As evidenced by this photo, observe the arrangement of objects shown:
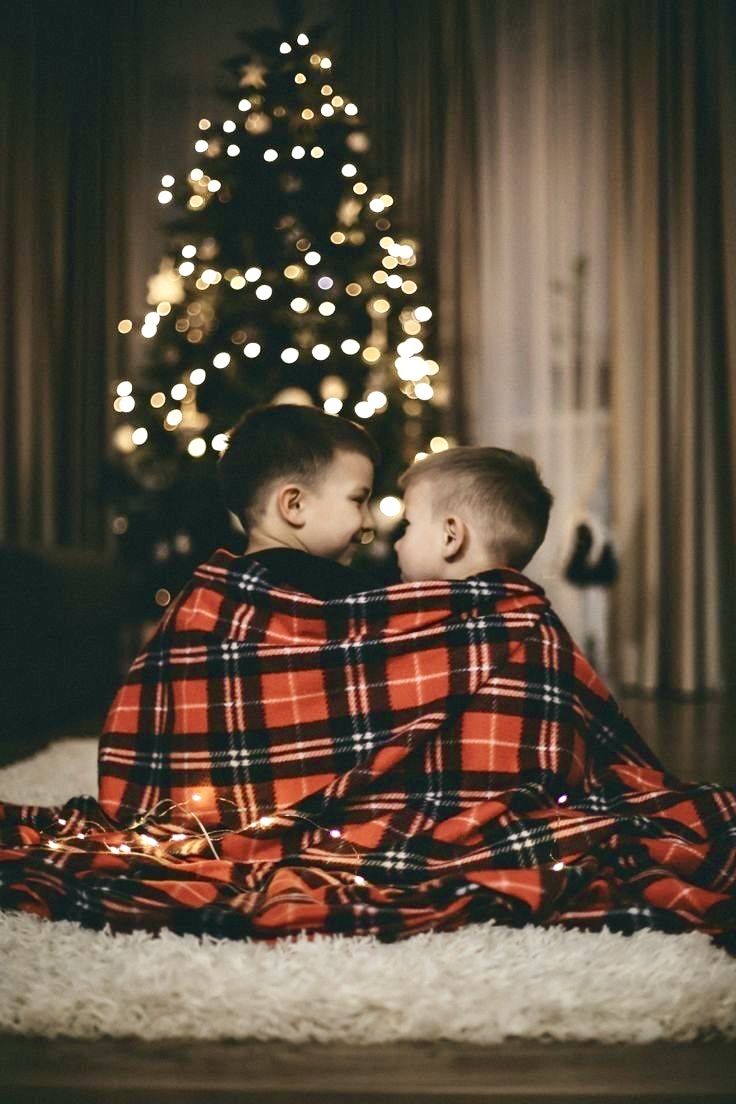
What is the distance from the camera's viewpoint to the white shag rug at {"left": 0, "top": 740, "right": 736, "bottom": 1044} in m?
0.76

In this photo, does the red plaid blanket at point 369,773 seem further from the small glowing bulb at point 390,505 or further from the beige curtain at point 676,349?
the beige curtain at point 676,349

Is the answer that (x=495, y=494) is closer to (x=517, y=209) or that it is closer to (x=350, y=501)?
(x=350, y=501)

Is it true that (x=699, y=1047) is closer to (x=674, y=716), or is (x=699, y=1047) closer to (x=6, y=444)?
(x=674, y=716)

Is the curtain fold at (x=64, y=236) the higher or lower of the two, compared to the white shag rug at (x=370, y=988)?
higher

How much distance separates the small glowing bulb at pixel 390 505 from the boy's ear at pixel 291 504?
1.61 meters

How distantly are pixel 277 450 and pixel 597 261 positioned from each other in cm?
254

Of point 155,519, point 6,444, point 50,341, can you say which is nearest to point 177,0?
point 50,341

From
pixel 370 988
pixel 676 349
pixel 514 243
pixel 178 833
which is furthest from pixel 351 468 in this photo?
pixel 514 243

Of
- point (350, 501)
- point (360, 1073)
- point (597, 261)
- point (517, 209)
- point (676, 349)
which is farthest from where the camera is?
point (517, 209)

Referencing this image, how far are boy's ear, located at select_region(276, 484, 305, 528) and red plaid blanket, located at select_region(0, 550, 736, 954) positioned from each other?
0.11 m

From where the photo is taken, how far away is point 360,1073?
71cm

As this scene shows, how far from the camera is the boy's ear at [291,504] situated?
1.33 meters

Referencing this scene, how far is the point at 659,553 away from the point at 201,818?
248cm

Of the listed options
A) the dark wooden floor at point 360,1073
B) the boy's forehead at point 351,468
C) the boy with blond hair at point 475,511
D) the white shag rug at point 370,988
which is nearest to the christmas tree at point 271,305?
the boy's forehead at point 351,468
